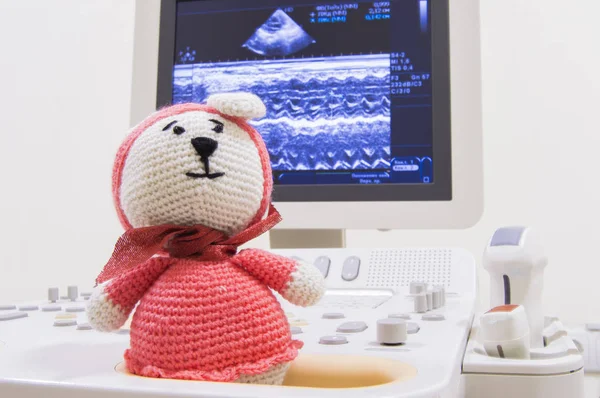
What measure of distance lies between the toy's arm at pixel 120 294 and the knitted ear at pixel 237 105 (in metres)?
0.10

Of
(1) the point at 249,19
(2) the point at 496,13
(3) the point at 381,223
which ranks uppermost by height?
(2) the point at 496,13

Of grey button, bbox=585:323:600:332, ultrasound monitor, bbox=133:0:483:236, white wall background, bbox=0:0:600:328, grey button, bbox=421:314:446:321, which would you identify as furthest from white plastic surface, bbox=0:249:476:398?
white wall background, bbox=0:0:600:328

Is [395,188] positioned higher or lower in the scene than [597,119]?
lower

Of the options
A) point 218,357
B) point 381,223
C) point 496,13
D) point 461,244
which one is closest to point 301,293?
point 218,357

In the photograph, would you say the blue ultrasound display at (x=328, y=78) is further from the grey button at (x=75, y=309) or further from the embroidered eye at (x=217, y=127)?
the embroidered eye at (x=217, y=127)

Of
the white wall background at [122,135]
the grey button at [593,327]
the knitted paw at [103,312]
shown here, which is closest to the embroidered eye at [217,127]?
→ the knitted paw at [103,312]

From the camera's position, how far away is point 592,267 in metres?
1.01

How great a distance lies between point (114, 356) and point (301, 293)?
15 centimetres

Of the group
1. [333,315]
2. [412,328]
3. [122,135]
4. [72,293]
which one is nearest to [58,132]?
[122,135]

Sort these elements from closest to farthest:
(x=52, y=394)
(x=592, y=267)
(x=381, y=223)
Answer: (x=52, y=394) < (x=381, y=223) < (x=592, y=267)

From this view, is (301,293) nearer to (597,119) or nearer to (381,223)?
(381,223)

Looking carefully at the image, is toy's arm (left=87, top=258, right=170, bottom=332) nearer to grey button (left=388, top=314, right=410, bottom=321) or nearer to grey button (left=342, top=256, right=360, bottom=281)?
grey button (left=388, top=314, right=410, bottom=321)

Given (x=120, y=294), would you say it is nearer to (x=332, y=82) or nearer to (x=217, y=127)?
(x=217, y=127)

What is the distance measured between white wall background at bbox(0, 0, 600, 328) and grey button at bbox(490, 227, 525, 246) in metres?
0.56
